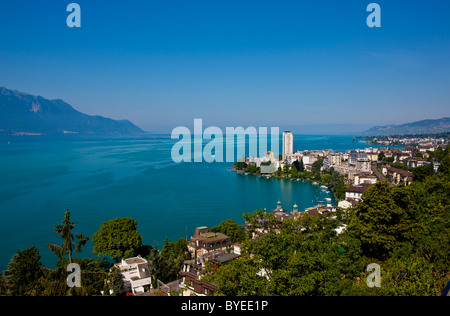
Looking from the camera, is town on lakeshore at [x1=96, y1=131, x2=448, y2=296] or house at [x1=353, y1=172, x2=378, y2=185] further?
house at [x1=353, y1=172, x2=378, y2=185]

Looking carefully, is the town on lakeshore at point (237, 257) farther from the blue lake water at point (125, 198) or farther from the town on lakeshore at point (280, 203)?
the blue lake water at point (125, 198)

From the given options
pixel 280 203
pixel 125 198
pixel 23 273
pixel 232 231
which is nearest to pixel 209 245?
pixel 232 231

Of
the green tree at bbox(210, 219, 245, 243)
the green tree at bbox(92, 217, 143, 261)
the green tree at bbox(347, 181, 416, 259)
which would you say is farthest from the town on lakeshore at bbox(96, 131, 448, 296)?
the green tree at bbox(347, 181, 416, 259)

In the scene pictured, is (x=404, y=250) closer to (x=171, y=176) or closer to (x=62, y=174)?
(x=171, y=176)

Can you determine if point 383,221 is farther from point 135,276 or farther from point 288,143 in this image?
point 288,143

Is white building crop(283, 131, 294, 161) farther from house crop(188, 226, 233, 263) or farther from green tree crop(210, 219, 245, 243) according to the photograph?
house crop(188, 226, 233, 263)

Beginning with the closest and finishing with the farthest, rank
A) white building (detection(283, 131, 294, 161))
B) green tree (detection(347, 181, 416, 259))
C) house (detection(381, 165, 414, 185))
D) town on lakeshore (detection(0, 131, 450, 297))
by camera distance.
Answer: town on lakeshore (detection(0, 131, 450, 297)) → green tree (detection(347, 181, 416, 259)) → house (detection(381, 165, 414, 185)) → white building (detection(283, 131, 294, 161))

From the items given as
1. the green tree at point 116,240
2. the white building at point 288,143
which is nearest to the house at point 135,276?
the green tree at point 116,240
